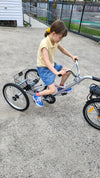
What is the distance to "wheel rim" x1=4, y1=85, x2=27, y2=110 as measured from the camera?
8.72ft

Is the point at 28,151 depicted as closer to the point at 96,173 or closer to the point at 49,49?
the point at 96,173

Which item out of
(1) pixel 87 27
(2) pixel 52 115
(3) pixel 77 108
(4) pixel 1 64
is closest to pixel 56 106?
(2) pixel 52 115

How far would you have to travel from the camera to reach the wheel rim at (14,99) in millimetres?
2657

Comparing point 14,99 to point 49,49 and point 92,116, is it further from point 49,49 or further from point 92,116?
point 92,116

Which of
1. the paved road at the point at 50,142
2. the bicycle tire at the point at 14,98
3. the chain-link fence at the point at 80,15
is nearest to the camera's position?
the paved road at the point at 50,142

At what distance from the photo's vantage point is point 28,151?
6.49 ft

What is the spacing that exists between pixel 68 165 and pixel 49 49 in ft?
5.91

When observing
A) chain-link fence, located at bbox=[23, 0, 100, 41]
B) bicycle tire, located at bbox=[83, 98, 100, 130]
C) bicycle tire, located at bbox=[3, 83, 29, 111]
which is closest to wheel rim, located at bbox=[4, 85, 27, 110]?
bicycle tire, located at bbox=[3, 83, 29, 111]

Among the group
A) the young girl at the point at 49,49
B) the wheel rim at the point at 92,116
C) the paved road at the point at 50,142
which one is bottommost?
the paved road at the point at 50,142

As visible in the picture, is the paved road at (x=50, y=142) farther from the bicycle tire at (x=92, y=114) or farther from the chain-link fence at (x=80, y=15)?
the chain-link fence at (x=80, y=15)

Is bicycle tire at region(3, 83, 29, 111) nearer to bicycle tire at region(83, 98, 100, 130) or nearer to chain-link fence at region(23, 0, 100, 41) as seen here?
bicycle tire at region(83, 98, 100, 130)

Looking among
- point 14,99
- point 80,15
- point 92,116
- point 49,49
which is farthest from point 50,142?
point 80,15

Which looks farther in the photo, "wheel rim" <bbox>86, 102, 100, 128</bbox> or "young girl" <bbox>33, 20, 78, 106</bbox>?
"wheel rim" <bbox>86, 102, 100, 128</bbox>

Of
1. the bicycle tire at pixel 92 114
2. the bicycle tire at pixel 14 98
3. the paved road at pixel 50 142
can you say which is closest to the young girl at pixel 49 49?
the bicycle tire at pixel 14 98
